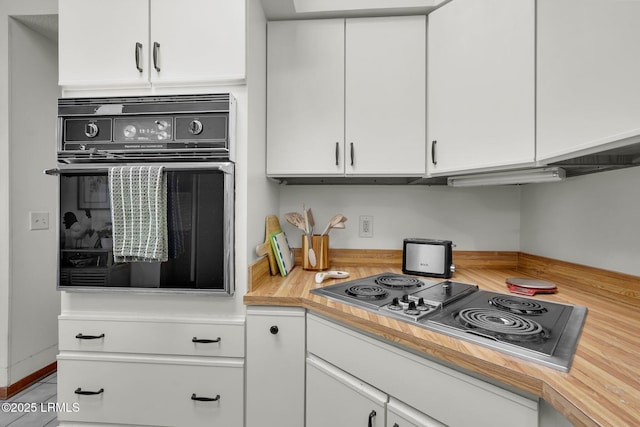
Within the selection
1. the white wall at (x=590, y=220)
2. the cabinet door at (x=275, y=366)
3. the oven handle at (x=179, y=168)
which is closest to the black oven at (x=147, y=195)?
the oven handle at (x=179, y=168)

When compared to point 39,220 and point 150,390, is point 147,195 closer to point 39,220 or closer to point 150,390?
point 150,390

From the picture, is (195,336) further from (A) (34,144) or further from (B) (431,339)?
Result: (A) (34,144)

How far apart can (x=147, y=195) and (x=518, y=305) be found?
147 cm

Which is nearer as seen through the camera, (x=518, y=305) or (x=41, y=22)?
(x=518, y=305)

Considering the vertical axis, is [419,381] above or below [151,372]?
above

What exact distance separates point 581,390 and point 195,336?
1241 millimetres

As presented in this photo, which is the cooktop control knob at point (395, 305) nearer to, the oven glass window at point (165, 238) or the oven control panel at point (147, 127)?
the oven glass window at point (165, 238)

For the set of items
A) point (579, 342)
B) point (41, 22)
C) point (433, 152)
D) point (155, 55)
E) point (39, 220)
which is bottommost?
point (579, 342)

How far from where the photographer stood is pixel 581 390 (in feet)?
1.80

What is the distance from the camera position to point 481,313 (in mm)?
915

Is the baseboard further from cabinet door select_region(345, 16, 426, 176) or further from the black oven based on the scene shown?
cabinet door select_region(345, 16, 426, 176)

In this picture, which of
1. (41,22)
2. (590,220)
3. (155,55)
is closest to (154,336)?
(155,55)

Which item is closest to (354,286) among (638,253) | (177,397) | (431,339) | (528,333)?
(431,339)

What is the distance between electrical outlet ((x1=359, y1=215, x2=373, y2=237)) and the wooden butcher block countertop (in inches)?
8.7
